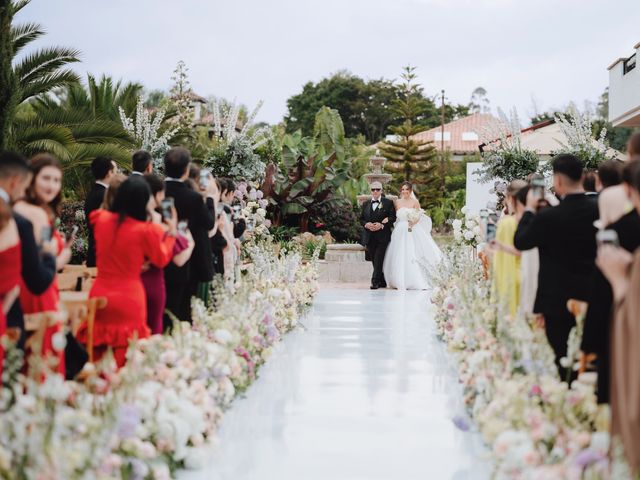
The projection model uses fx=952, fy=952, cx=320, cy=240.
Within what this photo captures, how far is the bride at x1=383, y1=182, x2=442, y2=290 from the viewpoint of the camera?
17.9m

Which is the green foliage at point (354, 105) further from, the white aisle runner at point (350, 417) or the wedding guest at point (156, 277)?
the wedding guest at point (156, 277)

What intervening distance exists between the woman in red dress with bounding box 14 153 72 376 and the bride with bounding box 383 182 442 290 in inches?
506

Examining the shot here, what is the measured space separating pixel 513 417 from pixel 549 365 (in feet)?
1.46

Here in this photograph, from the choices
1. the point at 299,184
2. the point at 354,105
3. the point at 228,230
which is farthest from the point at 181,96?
the point at 354,105

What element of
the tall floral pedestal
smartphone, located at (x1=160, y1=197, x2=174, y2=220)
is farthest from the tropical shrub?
smartphone, located at (x1=160, y1=197, x2=174, y2=220)

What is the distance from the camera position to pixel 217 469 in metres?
5.42

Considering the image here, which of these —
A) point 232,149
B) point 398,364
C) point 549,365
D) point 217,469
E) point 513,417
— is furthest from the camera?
point 232,149

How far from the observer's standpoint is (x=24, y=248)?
4395mm

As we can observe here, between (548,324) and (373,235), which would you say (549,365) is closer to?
(548,324)

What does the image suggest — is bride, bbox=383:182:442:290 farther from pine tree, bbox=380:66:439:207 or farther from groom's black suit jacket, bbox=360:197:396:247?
pine tree, bbox=380:66:439:207

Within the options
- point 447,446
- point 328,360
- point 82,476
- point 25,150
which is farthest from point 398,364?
point 25,150

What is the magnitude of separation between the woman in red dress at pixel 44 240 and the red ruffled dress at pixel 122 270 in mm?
440

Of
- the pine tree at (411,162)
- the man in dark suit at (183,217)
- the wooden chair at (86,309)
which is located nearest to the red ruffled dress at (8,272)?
the wooden chair at (86,309)

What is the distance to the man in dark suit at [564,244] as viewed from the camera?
578cm
